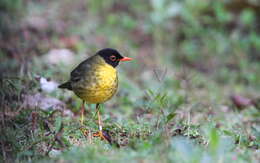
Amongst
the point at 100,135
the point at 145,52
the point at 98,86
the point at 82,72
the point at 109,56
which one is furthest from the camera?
the point at 145,52

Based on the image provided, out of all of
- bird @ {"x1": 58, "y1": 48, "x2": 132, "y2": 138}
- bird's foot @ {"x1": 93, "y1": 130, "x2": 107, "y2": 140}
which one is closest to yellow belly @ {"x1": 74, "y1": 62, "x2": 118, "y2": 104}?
bird @ {"x1": 58, "y1": 48, "x2": 132, "y2": 138}

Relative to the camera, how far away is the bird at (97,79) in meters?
4.59

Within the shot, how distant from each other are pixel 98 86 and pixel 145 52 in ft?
15.5

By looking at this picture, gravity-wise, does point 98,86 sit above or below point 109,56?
below

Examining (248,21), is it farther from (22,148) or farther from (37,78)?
(22,148)

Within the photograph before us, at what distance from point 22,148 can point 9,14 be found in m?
4.97

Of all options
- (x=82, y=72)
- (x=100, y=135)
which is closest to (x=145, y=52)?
(x=82, y=72)

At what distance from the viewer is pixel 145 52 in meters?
9.22

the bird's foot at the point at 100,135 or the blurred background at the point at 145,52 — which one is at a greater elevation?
the blurred background at the point at 145,52

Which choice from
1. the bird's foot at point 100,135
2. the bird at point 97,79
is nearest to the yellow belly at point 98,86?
the bird at point 97,79

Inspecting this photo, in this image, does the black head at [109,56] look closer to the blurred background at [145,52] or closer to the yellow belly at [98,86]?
the yellow belly at [98,86]

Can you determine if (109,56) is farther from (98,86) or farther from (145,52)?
(145,52)

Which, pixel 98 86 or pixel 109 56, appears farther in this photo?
pixel 109 56

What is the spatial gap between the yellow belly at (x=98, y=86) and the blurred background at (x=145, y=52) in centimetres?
40
